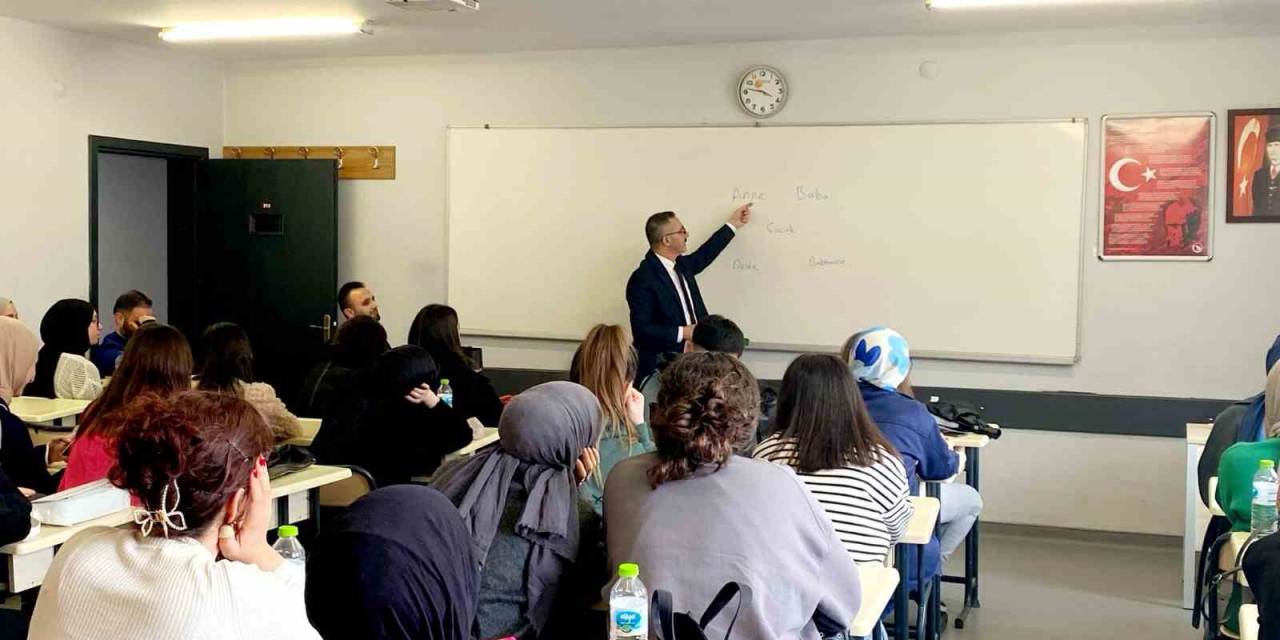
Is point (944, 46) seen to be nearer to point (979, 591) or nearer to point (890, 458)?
point (979, 591)

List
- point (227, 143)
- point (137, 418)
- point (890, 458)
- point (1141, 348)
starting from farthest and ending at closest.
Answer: point (227, 143) < point (1141, 348) < point (890, 458) < point (137, 418)

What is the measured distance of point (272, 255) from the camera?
7.82m

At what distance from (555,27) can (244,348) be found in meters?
2.66

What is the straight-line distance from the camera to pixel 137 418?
1.76m

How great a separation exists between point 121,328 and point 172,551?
17.0 ft

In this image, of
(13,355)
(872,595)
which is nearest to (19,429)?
(13,355)

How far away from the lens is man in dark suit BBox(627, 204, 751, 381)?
6586 millimetres

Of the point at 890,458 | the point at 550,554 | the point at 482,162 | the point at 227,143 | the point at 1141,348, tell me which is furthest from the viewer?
the point at 227,143

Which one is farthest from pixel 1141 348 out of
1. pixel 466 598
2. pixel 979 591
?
pixel 466 598

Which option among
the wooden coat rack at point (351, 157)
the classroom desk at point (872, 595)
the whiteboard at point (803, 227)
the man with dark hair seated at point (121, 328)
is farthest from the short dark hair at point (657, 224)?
the classroom desk at point (872, 595)

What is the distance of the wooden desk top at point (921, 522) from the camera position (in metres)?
3.48

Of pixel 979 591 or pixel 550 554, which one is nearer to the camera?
pixel 550 554

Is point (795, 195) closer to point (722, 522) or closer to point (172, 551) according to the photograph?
point (722, 522)

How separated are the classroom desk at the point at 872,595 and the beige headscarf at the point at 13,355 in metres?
3.69
